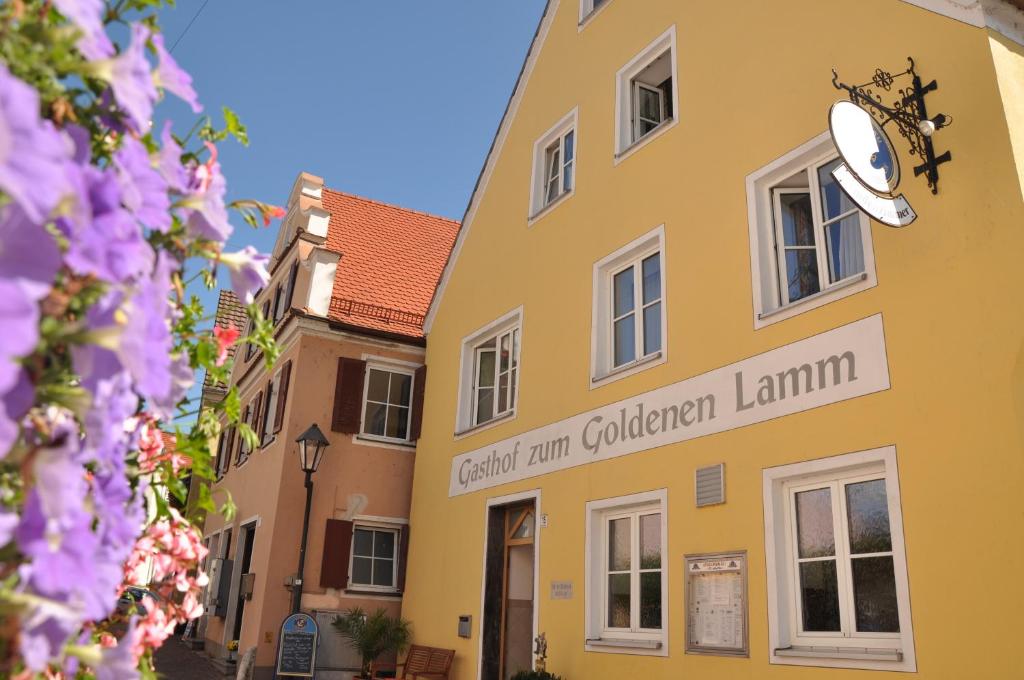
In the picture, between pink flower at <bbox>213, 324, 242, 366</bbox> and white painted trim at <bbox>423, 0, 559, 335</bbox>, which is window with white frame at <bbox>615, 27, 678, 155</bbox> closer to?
white painted trim at <bbox>423, 0, 559, 335</bbox>

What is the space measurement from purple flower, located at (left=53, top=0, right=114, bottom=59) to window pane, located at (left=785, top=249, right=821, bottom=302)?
6.45 metres

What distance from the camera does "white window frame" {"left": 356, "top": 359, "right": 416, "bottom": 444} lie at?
13.9m

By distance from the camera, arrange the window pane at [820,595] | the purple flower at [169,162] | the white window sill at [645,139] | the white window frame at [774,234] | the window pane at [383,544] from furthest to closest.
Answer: the window pane at [383,544], the white window sill at [645,139], the white window frame at [774,234], the window pane at [820,595], the purple flower at [169,162]

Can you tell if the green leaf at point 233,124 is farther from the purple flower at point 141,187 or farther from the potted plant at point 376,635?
the potted plant at point 376,635

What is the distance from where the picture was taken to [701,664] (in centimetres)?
676

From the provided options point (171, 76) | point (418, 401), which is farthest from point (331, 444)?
point (171, 76)

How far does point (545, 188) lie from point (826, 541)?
688 centimetres

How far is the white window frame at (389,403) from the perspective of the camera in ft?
45.5

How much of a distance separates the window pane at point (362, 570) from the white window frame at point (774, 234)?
8528mm

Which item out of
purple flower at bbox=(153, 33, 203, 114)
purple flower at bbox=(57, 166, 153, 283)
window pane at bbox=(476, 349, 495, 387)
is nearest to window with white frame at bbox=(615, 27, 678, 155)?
window pane at bbox=(476, 349, 495, 387)

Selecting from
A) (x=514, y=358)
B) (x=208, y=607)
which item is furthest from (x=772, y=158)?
(x=208, y=607)

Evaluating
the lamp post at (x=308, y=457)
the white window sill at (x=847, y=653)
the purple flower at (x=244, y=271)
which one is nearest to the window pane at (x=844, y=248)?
the white window sill at (x=847, y=653)

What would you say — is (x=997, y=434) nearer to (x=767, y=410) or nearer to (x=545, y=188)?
(x=767, y=410)

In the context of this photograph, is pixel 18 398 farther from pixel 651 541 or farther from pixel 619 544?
pixel 619 544
